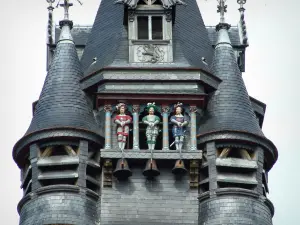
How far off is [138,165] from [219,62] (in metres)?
7.26

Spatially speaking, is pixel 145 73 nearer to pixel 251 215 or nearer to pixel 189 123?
pixel 189 123

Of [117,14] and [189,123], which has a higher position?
[117,14]

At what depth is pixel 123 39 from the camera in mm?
80812

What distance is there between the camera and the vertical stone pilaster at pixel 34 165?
249 feet

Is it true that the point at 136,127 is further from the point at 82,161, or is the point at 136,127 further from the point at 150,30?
the point at 150,30

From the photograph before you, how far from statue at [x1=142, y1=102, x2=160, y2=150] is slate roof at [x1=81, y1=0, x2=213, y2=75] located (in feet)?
8.08

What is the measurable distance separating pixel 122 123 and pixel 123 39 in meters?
5.45

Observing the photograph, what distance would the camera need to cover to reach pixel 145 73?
78375mm

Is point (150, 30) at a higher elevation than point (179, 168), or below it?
higher

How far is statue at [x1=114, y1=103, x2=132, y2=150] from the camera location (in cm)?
7644

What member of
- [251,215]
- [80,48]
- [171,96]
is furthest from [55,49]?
[251,215]

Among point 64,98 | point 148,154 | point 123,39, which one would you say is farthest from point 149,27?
point 148,154

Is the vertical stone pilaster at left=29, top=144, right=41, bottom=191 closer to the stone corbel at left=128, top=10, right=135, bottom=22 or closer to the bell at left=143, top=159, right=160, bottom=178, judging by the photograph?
the bell at left=143, top=159, right=160, bottom=178

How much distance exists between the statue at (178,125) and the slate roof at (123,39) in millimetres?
2684
